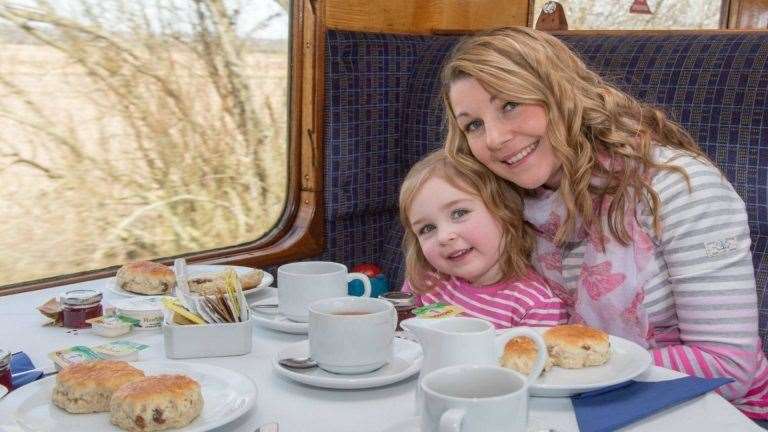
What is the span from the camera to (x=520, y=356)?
128cm

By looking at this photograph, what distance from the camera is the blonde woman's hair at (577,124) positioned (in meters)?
1.80

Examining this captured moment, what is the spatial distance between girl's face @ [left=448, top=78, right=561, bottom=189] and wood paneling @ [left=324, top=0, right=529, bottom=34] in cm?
119

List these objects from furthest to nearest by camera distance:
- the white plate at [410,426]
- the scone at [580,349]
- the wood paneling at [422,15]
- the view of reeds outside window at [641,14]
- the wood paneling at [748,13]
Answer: the wood paneling at [748,13] → the view of reeds outside window at [641,14] → the wood paneling at [422,15] → the scone at [580,349] → the white plate at [410,426]

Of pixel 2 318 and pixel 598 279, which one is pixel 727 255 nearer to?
pixel 598 279

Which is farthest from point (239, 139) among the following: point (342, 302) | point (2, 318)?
point (342, 302)

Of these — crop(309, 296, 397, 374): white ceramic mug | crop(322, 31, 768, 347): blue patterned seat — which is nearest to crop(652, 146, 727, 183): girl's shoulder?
crop(322, 31, 768, 347): blue patterned seat

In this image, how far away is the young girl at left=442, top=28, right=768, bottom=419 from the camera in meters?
1.72

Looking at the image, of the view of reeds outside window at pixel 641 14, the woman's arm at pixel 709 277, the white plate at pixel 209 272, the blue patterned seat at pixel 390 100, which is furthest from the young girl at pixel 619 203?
the view of reeds outside window at pixel 641 14

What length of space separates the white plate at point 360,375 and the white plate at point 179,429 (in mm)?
75

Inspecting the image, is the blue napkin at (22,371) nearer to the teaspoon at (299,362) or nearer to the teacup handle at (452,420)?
the teaspoon at (299,362)

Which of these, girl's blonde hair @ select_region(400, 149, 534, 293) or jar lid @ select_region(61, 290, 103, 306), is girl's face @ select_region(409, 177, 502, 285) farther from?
jar lid @ select_region(61, 290, 103, 306)

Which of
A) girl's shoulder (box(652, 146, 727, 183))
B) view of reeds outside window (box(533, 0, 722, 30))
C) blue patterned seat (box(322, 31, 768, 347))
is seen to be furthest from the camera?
view of reeds outside window (box(533, 0, 722, 30))

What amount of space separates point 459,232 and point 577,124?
1.14 feet

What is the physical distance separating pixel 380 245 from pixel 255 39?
0.84m
